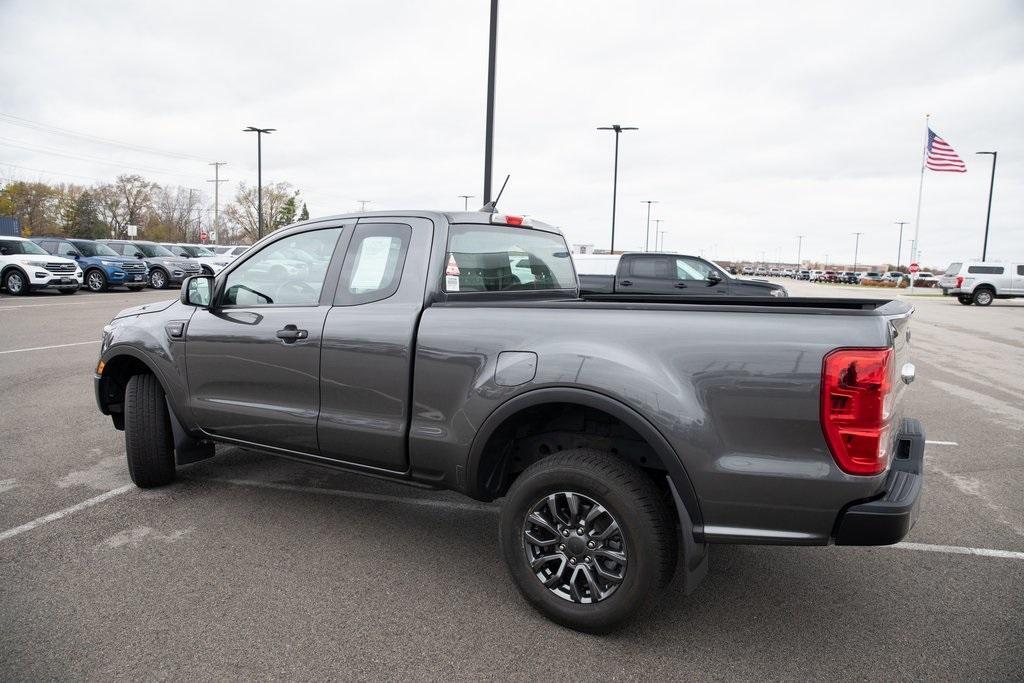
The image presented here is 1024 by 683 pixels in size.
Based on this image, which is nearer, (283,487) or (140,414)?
(140,414)

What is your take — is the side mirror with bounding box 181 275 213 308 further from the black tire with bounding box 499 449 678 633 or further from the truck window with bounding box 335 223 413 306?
the black tire with bounding box 499 449 678 633

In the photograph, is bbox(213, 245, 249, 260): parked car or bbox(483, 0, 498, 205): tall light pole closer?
bbox(483, 0, 498, 205): tall light pole

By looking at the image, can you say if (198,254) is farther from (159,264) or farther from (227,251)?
(159,264)

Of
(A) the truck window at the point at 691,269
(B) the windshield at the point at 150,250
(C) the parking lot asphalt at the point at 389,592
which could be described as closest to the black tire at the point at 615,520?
(C) the parking lot asphalt at the point at 389,592

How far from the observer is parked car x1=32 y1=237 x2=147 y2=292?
2341 cm

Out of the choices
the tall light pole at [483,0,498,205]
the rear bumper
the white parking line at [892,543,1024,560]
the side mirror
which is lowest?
the white parking line at [892,543,1024,560]

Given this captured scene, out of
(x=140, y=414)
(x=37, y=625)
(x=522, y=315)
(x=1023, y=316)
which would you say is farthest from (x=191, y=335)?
(x=1023, y=316)

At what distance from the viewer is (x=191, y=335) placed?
4.15m

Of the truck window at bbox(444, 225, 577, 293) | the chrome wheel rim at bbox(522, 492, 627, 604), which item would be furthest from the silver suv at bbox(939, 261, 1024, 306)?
the chrome wheel rim at bbox(522, 492, 627, 604)

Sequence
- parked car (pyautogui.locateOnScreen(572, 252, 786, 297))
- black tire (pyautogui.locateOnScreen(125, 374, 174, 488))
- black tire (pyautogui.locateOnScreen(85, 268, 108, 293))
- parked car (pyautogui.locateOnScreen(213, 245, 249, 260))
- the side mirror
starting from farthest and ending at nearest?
1. parked car (pyautogui.locateOnScreen(213, 245, 249, 260))
2. black tire (pyautogui.locateOnScreen(85, 268, 108, 293))
3. parked car (pyautogui.locateOnScreen(572, 252, 786, 297))
4. black tire (pyautogui.locateOnScreen(125, 374, 174, 488))
5. the side mirror

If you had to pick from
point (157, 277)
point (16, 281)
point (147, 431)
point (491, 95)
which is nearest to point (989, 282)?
point (491, 95)

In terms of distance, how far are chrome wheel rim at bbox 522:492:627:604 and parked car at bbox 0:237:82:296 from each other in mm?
22864

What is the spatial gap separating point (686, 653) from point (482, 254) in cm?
220

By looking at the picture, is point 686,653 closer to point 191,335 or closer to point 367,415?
point 367,415
